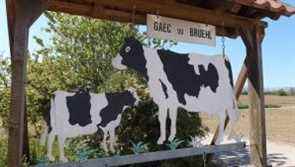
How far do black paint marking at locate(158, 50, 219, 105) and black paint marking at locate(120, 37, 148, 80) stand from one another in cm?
→ 30

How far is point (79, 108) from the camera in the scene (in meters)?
4.98

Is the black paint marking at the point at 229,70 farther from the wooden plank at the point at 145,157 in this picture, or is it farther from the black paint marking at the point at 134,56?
the black paint marking at the point at 134,56

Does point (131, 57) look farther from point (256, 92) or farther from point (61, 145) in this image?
point (256, 92)

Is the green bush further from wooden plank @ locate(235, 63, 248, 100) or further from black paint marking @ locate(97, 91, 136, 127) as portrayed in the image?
wooden plank @ locate(235, 63, 248, 100)

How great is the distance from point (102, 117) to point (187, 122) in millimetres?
2707

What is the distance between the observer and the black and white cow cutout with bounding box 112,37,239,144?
17.3 feet

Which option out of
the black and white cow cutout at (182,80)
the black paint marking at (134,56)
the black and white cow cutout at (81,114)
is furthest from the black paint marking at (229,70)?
the black and white cow cutout at (81,114)

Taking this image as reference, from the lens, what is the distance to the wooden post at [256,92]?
6.51 m

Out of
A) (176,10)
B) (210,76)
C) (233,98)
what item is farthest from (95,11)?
(233,98)

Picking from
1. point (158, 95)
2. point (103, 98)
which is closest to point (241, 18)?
point (158, 95)

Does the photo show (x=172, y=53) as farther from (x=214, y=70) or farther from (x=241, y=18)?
(x=241, y=18)

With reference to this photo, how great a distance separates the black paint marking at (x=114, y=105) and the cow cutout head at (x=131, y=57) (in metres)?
0.33

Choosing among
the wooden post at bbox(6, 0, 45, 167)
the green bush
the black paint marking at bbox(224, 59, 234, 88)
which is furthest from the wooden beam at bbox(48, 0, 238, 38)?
the green bush

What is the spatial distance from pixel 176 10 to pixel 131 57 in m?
0.92
